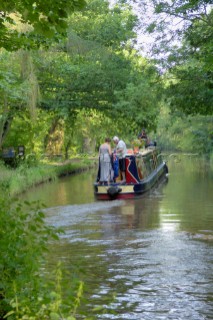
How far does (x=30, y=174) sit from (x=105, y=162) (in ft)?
26.0

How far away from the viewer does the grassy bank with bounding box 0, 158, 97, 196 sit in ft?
83.3

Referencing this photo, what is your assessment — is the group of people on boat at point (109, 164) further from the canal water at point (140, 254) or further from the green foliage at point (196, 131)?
the green foliage at point (196, 131)

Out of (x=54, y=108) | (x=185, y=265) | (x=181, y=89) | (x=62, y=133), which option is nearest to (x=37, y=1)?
(x=185, y=265)

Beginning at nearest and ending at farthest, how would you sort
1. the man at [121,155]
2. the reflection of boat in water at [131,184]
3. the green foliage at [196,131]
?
the reflection of boat in water at [131,184]
the man at [121,155]
the green foliage at [196,131]

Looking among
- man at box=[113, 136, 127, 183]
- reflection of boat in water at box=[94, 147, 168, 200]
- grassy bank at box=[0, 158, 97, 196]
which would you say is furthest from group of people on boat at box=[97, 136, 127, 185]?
grassy bank at box=[0, 158, 97, 196]

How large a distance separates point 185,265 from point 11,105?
21740 millimetres

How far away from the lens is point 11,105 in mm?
31812

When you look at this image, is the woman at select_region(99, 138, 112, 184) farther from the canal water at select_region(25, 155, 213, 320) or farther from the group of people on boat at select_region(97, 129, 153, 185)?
the canal water at select_region(25, 155, 213, 320)

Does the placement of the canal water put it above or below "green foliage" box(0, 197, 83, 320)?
below

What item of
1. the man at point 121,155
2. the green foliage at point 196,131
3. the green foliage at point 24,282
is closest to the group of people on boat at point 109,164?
the man at point 121,155

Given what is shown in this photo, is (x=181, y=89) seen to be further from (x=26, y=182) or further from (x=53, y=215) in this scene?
(x=53, y=215)

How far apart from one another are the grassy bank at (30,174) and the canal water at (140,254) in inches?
47.2

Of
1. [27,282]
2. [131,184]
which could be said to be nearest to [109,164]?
[131,184]

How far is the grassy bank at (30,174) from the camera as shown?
25.4m
